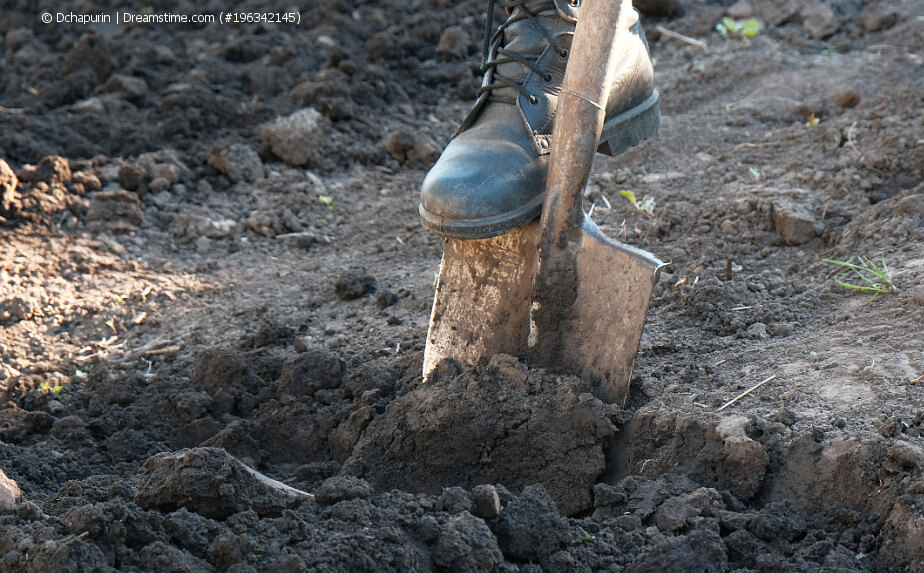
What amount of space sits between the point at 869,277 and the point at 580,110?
1.00 meters

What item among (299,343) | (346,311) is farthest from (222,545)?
(346,311)

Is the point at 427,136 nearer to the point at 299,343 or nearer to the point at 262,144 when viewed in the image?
the point at 262,144

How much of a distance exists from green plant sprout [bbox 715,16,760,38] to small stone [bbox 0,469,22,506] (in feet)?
12.8

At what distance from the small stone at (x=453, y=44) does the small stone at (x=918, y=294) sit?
309 centimetres

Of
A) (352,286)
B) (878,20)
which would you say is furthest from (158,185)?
(878,20)

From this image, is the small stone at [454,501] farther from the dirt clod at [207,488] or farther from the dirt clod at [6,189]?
the dirt clod at [6,189]

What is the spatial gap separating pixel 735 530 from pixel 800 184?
5.80 ft

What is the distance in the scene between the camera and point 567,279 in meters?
2.30

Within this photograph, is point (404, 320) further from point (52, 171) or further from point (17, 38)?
point (17, 38)

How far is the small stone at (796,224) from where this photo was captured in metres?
2.92

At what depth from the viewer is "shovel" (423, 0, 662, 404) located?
2.21 metres

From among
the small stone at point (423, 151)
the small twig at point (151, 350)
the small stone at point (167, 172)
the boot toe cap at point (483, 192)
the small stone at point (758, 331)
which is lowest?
the small twig at point (151, 350)

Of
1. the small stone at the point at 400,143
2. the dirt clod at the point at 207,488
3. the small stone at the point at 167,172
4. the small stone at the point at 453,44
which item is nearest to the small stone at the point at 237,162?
the small stone at the point at 167,172

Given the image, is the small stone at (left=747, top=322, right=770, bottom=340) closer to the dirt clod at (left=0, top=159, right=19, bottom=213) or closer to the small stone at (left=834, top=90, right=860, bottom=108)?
the small stone at (left=834, top=90, right=860, bottom=108)
